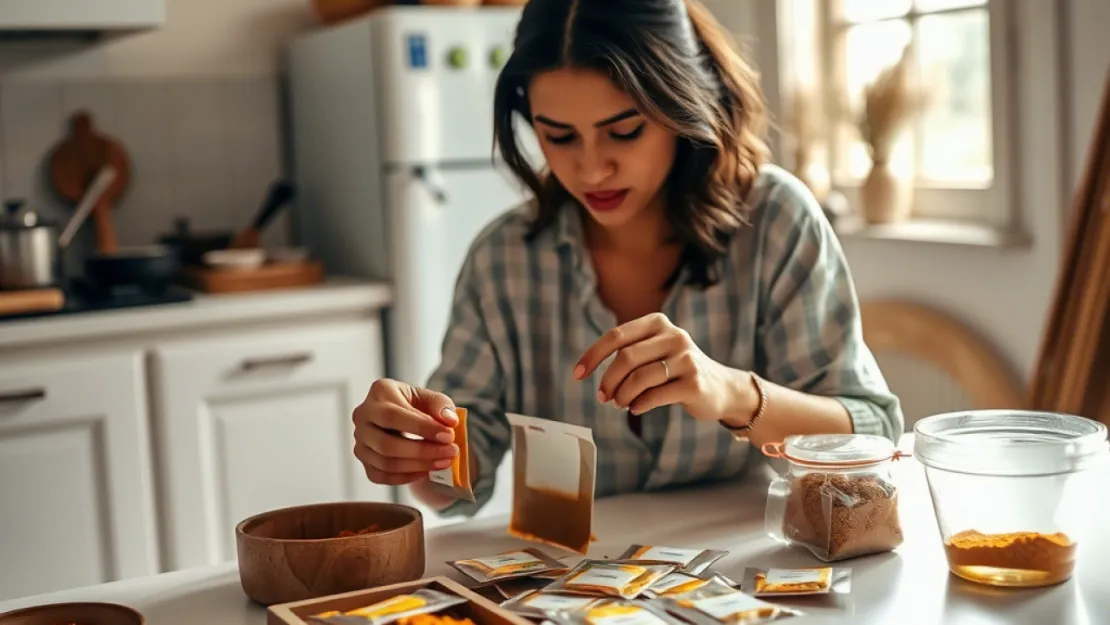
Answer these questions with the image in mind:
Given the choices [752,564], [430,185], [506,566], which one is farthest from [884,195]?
[506,566]

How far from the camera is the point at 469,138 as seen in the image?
288 centimetres

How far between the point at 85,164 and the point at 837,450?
7.90ft

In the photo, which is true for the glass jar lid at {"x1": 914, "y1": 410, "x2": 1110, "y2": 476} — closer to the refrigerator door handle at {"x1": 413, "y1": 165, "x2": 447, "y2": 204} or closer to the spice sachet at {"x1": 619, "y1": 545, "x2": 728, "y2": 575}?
the spice sachet at {"x1": 619, "y1": 545, "x2": 728, "y2": 575}

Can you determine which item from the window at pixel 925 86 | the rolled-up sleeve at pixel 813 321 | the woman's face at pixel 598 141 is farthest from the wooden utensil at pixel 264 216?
the rolled-up sleeve at pixel 813 321

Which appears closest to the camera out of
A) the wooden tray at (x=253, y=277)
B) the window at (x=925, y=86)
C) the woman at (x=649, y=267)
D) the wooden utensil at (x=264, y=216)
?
the woman at (x=649, y=267)

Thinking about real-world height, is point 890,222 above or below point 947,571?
above

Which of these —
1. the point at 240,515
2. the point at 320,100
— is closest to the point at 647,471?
the point at 240,515

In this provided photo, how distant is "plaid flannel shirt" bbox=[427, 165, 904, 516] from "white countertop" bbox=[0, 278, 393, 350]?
104 cm

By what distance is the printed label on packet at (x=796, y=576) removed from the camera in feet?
3.50

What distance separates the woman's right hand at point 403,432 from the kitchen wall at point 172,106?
2.05 m

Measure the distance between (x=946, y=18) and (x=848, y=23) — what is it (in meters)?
0.40

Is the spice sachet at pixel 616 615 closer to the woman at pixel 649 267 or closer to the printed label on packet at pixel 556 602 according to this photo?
the printed label on packet at pixel 556 602

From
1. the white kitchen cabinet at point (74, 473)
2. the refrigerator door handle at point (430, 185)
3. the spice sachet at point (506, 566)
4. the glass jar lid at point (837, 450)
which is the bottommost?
the white kitchen cabinet at point (74, 473)

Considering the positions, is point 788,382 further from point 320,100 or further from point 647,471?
point 320,100
